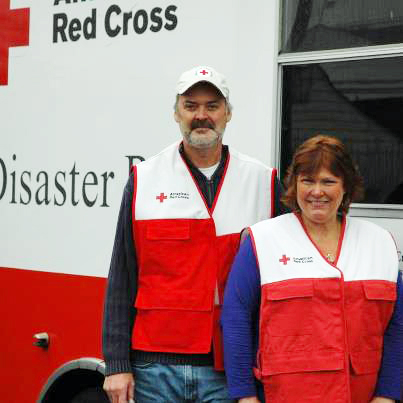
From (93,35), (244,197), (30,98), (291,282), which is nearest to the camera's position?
(291,282)

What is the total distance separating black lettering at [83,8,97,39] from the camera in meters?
3.39

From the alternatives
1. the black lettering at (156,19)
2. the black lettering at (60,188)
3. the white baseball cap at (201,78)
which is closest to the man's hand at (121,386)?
the white baseball cap at (201,78)

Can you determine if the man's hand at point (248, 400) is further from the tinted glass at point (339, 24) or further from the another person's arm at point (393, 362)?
the tinted glass at point (339, 24)

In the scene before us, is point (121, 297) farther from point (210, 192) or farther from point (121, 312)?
point (210, 192)

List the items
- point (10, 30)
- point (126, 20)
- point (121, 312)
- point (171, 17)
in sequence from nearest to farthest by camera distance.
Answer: point (121, 312)
point (171, 17)
point (126, 20)
point (10, 30)

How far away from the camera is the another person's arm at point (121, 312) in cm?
251

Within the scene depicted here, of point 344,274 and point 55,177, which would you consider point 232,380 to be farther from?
point 55,177

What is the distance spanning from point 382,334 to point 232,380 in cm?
47

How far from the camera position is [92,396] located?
11.9ft

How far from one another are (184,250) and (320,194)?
481 mm

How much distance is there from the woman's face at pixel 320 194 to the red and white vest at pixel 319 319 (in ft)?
0.31

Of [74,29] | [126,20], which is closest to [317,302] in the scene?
[126,20]

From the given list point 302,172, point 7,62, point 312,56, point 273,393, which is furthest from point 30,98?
point 273,393

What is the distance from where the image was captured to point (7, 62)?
3766mm
